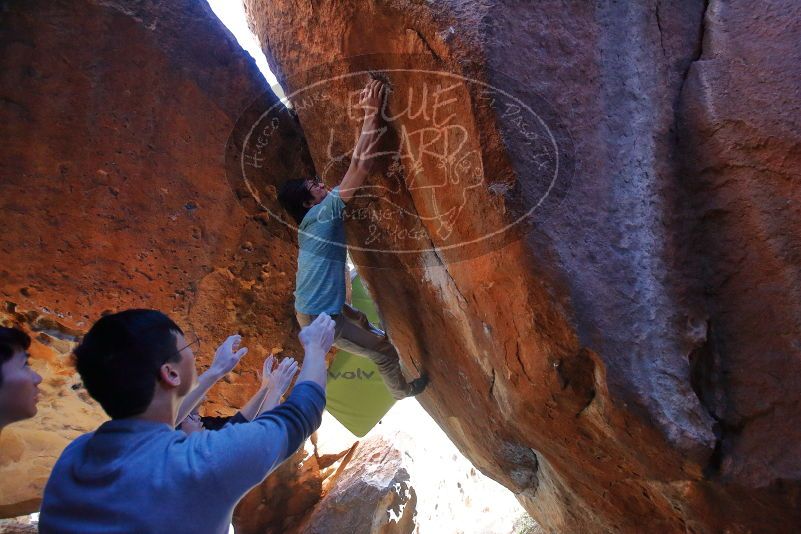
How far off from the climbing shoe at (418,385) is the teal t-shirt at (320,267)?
85 centimetres

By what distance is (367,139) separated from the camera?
223cm

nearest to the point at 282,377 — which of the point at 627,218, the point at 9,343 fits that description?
the point at 9,343

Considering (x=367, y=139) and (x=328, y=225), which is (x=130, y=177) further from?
(x=367, y=139)

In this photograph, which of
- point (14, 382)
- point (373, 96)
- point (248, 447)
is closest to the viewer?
point (248, 447)

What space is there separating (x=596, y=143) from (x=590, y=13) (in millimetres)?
500

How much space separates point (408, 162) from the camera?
7.26ft

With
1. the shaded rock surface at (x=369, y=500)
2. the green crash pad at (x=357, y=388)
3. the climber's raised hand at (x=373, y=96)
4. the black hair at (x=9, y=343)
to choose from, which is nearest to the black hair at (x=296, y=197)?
the climber's raised hand at (x=373, y=96)

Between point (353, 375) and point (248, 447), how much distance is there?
2781 millimetres

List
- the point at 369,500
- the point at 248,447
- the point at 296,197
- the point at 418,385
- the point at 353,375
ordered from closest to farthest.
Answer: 1. the point at 248,447
2. the point at 296,197
3. the point at 418,385
4. the point at 353,375
5. the point at 369,500

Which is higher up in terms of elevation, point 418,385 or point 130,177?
point 130,177

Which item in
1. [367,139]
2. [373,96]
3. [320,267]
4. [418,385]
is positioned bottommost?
[418,385]

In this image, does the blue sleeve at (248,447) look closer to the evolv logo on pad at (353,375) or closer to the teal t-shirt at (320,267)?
the teal t-shirt at (320,267)

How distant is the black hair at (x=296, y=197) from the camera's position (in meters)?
2.64

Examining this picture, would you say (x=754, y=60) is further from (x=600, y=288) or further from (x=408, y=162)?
(x=408, y=162)
